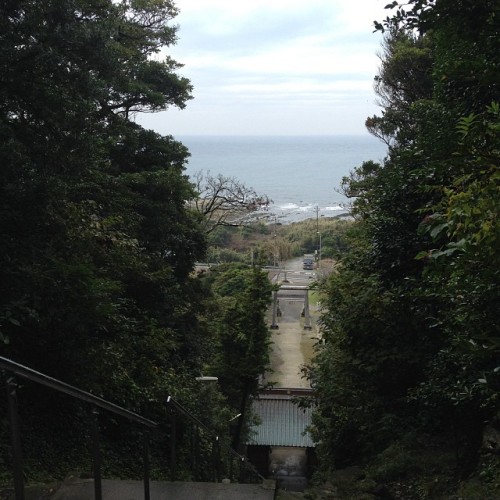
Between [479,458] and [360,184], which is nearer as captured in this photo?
[479,458]

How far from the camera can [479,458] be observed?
15.3 feet

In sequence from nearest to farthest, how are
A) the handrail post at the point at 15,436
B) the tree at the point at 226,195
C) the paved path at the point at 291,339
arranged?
the handrail post at the point at 15,436
the tree at the point at 226,195
the paved path at the point at 291,339

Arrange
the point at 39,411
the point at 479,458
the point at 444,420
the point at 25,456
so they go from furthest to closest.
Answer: the point at 444,420
the point at 39,411
the point at 479,458
the point at 25,456

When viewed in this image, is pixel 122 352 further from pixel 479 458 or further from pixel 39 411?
pixel 479 458

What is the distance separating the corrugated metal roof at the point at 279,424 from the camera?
15.0 meters

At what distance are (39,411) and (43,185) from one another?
7.56 ft

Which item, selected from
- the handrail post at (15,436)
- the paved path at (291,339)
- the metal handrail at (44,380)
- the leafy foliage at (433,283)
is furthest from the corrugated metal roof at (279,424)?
the handrail post at (15,436)

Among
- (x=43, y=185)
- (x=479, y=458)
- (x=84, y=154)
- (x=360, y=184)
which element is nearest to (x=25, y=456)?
(x=43, y=185)

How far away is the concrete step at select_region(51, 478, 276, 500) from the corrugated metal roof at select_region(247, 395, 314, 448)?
11316 millimetres

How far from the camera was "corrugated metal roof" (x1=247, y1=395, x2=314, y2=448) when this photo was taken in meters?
15.0

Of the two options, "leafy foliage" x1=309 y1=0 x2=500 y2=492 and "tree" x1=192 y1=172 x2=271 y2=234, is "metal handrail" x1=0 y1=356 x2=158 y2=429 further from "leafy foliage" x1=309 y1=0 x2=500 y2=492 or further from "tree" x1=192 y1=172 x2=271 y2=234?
"tree" x1=192 y1=172 x2=271 y2=234

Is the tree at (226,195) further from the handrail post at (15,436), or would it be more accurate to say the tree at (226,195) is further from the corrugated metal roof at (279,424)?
the handrail post at (15,436)

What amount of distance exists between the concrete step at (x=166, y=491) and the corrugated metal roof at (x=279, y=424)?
446 inches

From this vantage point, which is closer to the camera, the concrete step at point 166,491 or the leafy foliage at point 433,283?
the leafy foliage at point 433,283
